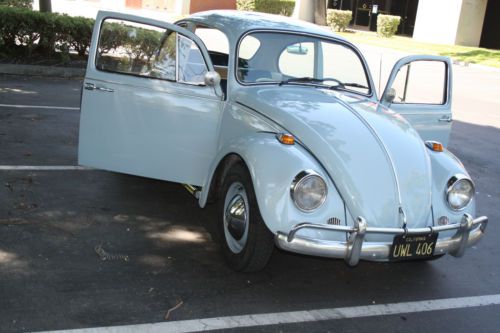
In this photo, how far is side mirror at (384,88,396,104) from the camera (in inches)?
215

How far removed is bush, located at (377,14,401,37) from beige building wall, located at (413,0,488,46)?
127 centimetres

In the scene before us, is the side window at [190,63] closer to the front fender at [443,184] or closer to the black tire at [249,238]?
the black tire at [249,238]

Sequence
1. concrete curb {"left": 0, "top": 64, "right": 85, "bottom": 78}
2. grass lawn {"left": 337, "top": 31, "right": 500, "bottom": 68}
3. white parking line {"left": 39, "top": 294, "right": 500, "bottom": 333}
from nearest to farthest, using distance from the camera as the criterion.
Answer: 1. white parking line {"left": 39, "top": 294, "right": 500, "bottom": 333}
2. concrete curb {"left": 0, "top": 64, "right": 85, "bottom": 78}
3. grass lawn {"left": 337, "top": 31, "right": 500, "bottom": 68}

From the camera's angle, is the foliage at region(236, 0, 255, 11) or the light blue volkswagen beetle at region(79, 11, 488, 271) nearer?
the light blue volkswagen beetle at region(79, 11, 488, 271)

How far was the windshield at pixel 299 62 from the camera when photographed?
5285 millimetres

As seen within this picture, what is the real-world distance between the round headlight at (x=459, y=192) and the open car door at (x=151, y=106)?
203 centimetres

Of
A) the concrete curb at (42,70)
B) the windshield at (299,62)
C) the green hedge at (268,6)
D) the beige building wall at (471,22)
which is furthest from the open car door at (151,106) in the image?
the green hedge at (268,6)

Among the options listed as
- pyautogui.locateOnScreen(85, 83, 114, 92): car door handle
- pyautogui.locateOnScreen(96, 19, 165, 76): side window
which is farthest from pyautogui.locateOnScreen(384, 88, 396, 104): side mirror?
pyautogui.locateOnScreen(85, 83, 114, 92): car door handle

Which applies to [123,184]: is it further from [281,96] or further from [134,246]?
[281,96]

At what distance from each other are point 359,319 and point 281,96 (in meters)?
1.94

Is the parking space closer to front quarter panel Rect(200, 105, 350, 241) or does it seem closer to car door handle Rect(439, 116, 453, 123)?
front quarter panel Rect(200, 105, 350, 241)

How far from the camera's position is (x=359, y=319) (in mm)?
3967

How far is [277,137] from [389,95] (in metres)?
1.67

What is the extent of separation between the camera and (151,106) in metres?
5.13
